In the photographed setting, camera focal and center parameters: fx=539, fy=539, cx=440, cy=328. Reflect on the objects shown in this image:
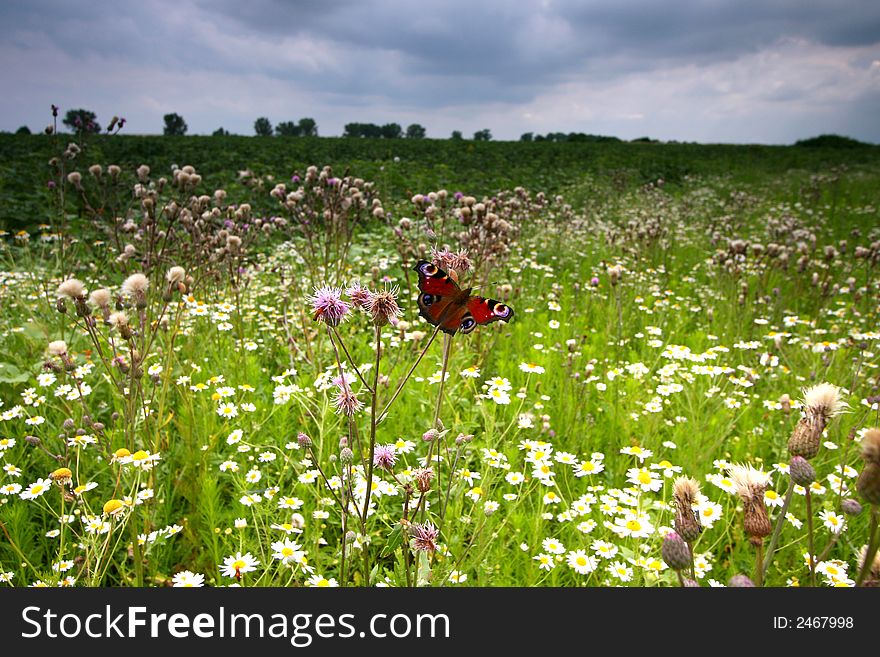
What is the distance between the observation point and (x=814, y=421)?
122 cm

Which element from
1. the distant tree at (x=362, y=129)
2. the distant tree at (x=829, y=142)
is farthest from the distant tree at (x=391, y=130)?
the distant tree at (x=829, y=142)

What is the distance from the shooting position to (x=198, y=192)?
9500 millimetres

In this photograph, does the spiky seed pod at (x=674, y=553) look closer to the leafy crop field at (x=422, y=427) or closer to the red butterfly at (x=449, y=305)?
the leafy crop field at (x=422, y=427)

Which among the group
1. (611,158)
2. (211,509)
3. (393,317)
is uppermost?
(611,158)

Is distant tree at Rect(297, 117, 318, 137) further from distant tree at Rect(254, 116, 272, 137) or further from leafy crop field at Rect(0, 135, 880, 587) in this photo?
leafy crop field at Rect(0, 135, 880, 587)

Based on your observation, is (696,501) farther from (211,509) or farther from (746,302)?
(746,302)

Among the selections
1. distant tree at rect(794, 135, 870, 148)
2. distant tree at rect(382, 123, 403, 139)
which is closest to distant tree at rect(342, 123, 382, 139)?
distant tree at rect(382, 123, 403, 139)

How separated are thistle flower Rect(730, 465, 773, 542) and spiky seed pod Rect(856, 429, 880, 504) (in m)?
0.20

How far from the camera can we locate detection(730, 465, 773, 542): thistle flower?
1136mm

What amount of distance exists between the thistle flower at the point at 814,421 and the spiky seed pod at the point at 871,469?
25 centimetres

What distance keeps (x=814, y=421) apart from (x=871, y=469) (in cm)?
28

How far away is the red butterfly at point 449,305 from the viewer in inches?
56.3
